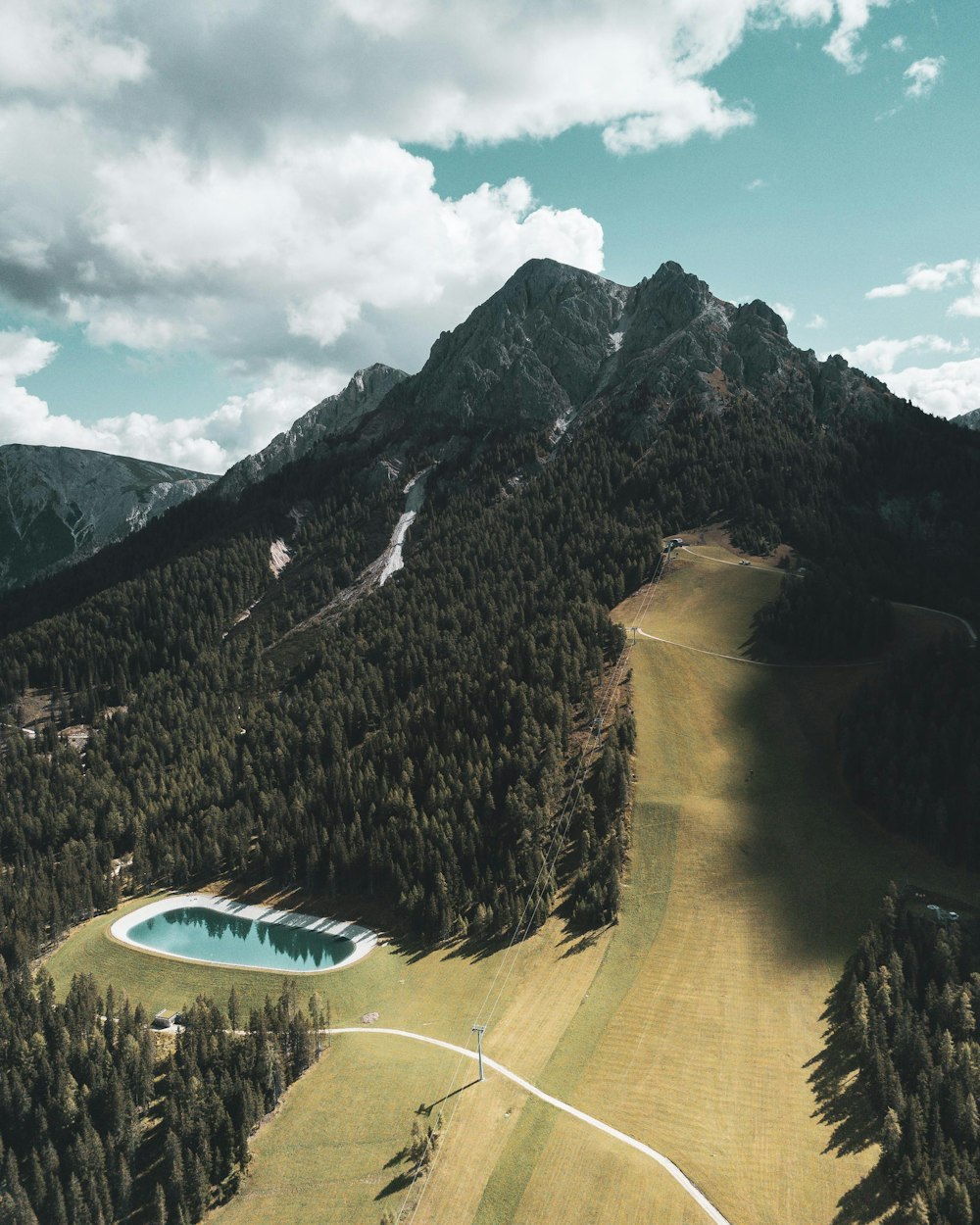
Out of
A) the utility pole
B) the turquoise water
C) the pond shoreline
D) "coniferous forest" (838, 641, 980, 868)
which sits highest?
"coniferous forest" (838, 641, 980, 868)

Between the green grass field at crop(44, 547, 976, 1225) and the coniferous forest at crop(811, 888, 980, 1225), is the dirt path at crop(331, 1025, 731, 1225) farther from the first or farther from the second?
the coniferous forest at crop(811, 888, 980, 1225)

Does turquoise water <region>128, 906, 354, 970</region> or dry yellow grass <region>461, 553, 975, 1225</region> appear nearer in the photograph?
dry yellow grass <region>461, 553, 975, 1225</region>

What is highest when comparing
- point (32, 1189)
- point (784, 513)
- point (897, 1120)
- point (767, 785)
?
point (784, 513)

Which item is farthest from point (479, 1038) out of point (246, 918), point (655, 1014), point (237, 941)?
point (246, 918)


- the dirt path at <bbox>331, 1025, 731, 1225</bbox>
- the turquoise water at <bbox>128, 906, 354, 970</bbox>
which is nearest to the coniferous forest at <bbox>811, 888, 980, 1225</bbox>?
the dirt path at <bbox>331, 1025, 731, 1225</bbox>

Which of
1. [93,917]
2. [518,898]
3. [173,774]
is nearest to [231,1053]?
[518,898]

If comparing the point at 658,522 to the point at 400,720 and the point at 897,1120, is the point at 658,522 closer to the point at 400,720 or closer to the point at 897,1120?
the point at 400,720

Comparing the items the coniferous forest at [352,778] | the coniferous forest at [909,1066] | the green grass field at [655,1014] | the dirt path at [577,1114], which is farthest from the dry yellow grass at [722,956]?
the coniferous forest at [352,778]
